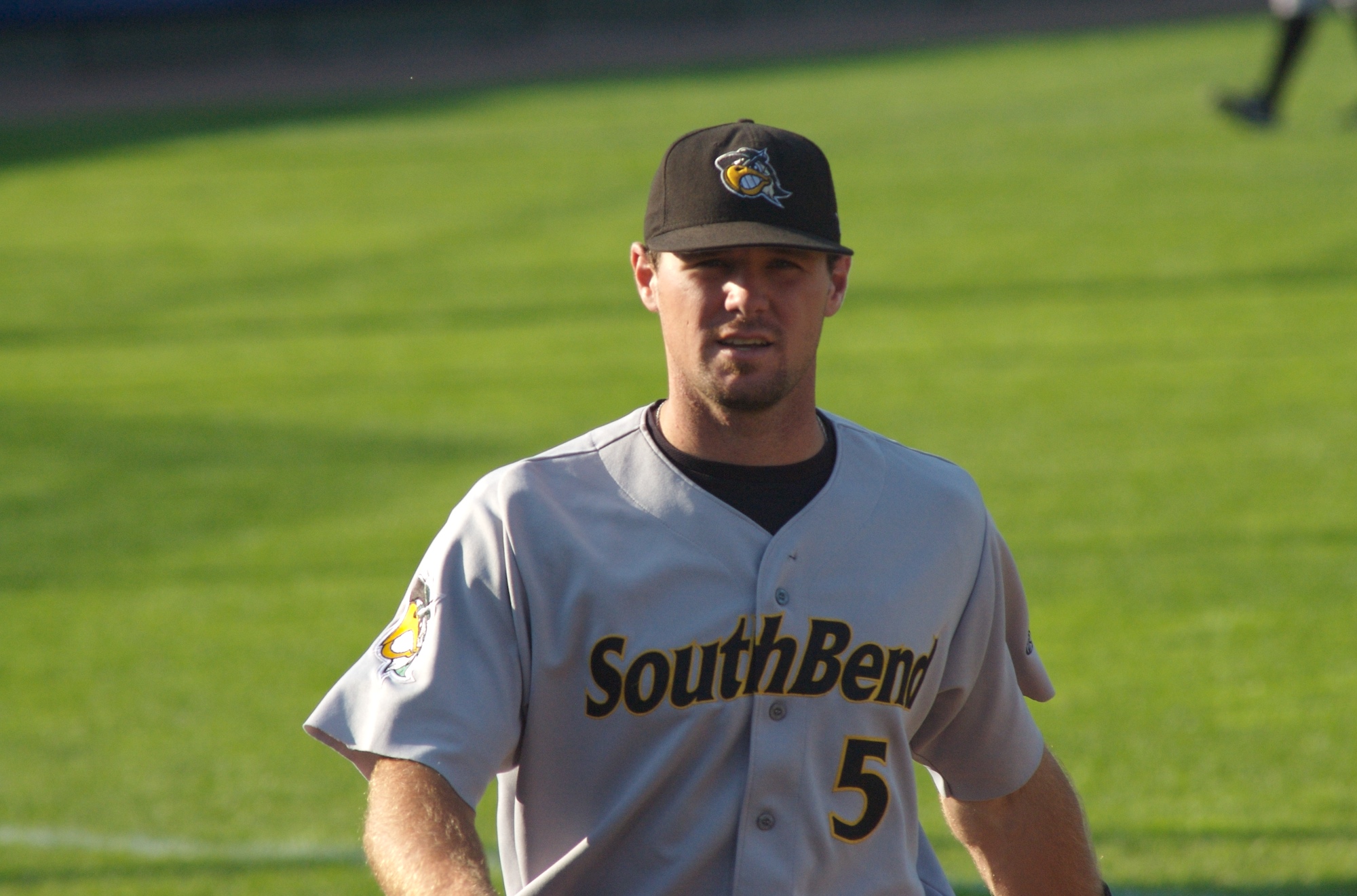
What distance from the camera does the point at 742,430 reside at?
2.50 meters

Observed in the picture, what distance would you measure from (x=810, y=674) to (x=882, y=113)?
20674 mm

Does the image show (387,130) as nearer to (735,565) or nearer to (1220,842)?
(1220,842)

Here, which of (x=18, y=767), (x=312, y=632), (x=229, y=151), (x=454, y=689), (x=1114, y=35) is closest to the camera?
(x=454, y=689)

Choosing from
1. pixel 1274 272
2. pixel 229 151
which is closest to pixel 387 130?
pixel 229 151

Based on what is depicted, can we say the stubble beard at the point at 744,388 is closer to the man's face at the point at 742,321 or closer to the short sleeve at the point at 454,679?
the man's face at the point at 742,321

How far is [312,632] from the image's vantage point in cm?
703

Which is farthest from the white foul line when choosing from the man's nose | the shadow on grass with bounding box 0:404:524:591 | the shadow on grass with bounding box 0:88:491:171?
the shadow on grass with bounding box 0:88:491:171

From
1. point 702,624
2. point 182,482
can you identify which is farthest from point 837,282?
point 182,482

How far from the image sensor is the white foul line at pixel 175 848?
5.09m

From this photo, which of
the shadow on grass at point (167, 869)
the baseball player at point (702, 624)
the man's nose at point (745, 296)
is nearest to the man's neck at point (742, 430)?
the baseball player at point (702, 624)

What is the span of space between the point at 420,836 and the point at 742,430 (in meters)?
0.71

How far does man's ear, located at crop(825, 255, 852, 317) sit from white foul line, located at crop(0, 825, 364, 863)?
2.97m

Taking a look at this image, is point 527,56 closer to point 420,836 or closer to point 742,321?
point 742,321

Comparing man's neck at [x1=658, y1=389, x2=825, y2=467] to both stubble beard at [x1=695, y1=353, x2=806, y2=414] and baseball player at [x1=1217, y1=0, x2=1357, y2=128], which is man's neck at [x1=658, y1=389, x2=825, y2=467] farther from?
baseball player at [x1=1217, y1=0, x2=1357, y2=128]
